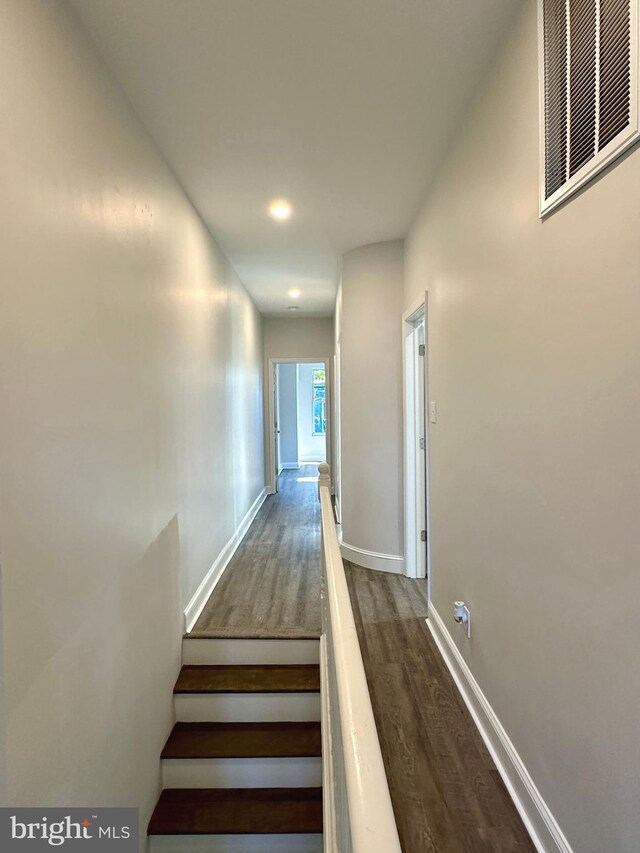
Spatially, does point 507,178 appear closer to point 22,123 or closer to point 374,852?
point 22,123

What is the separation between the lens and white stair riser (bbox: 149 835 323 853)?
203cm

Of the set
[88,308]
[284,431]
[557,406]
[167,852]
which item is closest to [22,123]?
[88,308]

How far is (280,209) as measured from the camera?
2947mm

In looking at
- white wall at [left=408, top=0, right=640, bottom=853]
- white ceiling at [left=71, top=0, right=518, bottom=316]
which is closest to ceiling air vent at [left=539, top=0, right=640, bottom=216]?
white wall at [left=408, top=0, right=640, bottom=853]

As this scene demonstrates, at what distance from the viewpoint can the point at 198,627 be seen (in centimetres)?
267

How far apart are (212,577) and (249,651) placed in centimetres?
77

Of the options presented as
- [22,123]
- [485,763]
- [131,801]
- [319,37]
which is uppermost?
[319,37]

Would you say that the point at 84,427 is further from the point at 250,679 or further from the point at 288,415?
the point at 288,415

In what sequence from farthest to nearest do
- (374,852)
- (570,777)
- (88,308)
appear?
(88,308), (570,777), (374,852)

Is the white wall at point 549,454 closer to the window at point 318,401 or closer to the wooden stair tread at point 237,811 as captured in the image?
the wooden stair tread at point 237,811

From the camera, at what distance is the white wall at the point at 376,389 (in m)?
3.64

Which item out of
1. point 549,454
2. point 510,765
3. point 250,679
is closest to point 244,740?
point 250,679

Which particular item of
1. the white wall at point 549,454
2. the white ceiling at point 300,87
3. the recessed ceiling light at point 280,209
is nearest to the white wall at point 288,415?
the recessed ceiling light at point 280,209

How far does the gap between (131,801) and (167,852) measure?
0.53 meters
